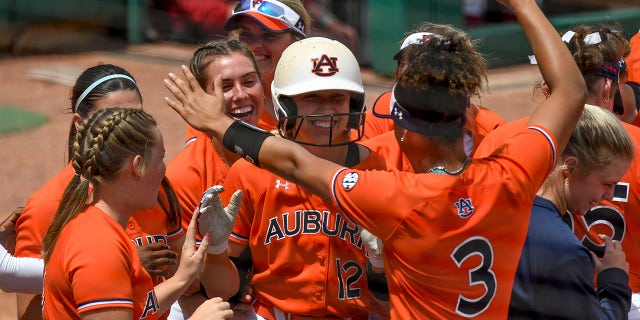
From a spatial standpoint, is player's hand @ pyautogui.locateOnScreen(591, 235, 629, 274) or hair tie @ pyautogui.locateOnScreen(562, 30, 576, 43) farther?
hair tie @ pyautogui.locateOnScreen(562, 30, 576, 43)

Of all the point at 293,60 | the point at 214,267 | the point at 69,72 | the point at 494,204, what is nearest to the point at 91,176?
the point at 214,267

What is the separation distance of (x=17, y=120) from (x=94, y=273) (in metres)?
7.19

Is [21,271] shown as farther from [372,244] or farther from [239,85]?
[372,244]

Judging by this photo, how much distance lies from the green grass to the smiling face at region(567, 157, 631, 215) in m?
7.07

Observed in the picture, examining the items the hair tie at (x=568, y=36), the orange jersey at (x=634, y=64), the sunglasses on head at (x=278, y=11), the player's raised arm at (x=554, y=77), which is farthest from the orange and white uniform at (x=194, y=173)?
the orange jersey at (x=634, y=64)

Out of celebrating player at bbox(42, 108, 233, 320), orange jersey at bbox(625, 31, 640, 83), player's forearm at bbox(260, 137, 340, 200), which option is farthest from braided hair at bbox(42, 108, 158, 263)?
orange jersey at bbox(625, 31, 640, 83)

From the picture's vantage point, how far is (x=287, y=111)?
2.97m

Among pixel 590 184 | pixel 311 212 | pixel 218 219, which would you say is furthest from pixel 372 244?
pixel 590 184

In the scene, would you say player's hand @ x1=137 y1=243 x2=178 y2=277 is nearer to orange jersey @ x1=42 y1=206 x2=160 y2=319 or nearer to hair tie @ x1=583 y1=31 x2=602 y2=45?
orange jersey @ x1=42 y1=206 x2=160 y2=319

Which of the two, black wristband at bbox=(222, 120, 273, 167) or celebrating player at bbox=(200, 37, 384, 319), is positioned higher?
black wristband at bbox=(222, 120, 273, 167)

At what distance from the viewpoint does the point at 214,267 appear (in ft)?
9.82

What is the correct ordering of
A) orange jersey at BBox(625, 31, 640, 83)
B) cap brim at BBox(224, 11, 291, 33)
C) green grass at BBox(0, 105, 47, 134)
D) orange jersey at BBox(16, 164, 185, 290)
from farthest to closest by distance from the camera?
green grass at BBox(0, 105, 47, 134) → orange jersey at BBox(625, 31, 640, 83) → cap brim at BBox(224, 11, 291, 33) → orange jersey at BBox(16, 164, 185, 290)

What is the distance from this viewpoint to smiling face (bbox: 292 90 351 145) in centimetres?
298

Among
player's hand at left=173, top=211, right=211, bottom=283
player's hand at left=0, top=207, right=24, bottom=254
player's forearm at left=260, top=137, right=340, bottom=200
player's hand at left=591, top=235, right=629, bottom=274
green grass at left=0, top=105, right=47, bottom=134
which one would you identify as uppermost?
player's forearm at left=260, top=137, right=340, bottom=200
